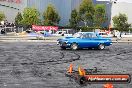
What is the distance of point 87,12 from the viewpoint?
9162cm

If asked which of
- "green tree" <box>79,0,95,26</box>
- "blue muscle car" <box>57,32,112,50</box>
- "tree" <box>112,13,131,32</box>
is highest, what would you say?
"green tree" <box>79,0,95,26</box>

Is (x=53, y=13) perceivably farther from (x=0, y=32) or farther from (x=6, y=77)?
(x=6, y=77)

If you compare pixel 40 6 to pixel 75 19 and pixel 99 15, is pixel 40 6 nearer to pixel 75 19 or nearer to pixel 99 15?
pixel 75 19

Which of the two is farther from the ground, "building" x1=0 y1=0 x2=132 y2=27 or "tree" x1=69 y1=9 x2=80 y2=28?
"building" x1=0 y1=0 x2=132 y2=27

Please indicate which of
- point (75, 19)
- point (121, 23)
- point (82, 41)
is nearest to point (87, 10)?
point (75, 19)

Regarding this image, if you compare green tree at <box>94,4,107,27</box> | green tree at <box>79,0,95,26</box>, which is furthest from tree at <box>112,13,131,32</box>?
green tree at <box>79,0,95,26</box>

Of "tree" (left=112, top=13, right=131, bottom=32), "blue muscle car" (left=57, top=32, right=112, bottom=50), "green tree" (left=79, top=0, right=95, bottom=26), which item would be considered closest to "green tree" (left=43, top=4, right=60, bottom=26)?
"green tree" (left=79, top=0, right=95, bottom=26)

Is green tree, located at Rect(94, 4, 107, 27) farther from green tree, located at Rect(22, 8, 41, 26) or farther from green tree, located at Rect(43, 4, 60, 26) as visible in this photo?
green tree, located at Rect(22, 8, 41, 26)

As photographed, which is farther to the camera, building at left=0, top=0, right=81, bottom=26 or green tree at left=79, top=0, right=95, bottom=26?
building at left=0, top=0, right=81, bottom=26

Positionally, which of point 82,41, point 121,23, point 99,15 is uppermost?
point 99,15

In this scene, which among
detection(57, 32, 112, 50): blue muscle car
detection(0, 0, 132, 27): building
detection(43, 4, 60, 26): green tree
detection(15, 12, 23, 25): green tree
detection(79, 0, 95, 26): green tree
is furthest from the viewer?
detection(0, 0, 132, 27): building

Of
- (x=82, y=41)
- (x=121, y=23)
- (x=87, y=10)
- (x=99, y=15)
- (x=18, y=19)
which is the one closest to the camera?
(x=82, y=41)

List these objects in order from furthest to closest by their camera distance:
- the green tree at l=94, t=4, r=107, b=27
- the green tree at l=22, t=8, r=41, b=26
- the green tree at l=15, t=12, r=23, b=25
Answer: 1. the green tree at l=94, t=4, r=107, b=27
2. the green tree at l=15, t=12, r=23, b=25
3. the green tree at l=22, t=8, r=41, b=26

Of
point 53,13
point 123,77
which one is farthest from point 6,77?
point 53,13
